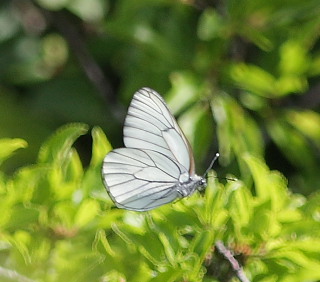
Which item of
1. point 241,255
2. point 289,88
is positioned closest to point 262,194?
point 241,255

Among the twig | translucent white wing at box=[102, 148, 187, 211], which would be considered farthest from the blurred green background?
the twig

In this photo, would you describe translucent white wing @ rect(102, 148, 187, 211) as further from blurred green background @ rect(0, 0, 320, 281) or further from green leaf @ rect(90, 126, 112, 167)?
blurred green background @ rect(0, 0, 320, 281)

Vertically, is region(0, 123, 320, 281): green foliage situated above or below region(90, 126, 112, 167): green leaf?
below

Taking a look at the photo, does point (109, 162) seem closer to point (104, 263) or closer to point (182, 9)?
point (104, 263)

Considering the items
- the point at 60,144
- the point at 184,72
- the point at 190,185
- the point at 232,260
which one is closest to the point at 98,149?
the point at 60,144

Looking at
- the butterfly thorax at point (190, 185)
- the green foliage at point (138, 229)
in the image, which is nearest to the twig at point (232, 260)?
the green foliage at point (138, 229)

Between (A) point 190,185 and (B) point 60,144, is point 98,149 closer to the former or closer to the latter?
(B) point 60,144
